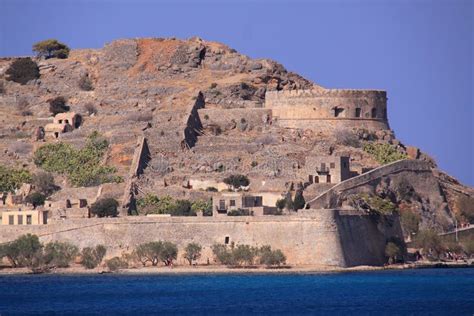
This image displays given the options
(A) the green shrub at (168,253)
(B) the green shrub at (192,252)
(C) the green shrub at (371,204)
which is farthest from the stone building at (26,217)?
(C) the green shrub at (371,204)

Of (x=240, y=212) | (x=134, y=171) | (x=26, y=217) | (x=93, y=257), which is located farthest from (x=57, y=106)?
(x=240, y=212)

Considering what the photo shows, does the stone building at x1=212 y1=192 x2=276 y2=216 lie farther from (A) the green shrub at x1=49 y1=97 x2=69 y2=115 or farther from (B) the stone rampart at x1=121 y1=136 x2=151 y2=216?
(A) the green shrub at x1=49 y1=97 x2=69 y2=115

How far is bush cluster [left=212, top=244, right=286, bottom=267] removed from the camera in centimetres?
8938

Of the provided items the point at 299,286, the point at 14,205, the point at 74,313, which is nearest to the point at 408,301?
the point at 299,286

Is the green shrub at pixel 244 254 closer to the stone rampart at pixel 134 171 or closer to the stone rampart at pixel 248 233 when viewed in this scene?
the stone rampart at pixel 248 233

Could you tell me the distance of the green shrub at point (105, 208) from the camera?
94.2m

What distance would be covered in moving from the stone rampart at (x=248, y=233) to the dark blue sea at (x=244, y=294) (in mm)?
1545

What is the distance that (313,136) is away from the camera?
103 m

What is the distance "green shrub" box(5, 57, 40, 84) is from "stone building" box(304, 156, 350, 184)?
27.1 m

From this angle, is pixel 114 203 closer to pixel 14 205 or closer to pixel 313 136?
pixel 14 205

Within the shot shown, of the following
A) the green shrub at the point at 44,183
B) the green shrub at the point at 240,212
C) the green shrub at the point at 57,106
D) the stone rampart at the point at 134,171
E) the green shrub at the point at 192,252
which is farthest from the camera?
the green shrub at the point at 57,106

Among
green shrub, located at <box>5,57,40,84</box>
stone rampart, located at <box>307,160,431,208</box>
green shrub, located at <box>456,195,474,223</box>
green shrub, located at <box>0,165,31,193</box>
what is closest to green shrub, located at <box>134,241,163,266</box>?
stone rampart, located at <box>307,160,431,208</box>

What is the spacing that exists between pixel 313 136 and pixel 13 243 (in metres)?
18.3

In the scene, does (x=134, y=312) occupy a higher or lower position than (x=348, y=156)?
lower
